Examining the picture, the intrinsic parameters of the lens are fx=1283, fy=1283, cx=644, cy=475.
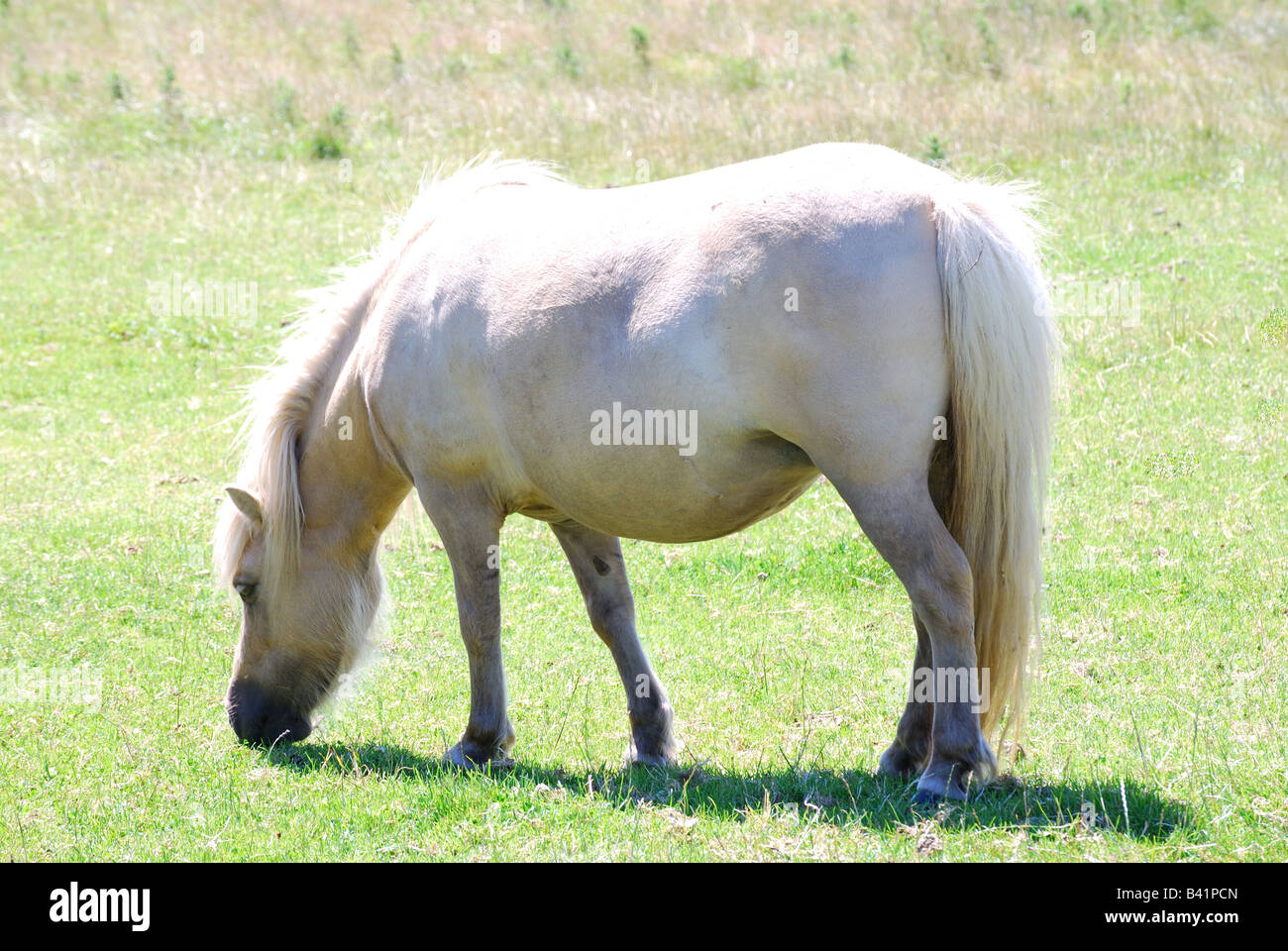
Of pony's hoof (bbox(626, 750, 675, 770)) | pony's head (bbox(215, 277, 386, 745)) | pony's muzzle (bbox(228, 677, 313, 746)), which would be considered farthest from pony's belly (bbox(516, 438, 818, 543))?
pony's muzzle (bbox(228, 677, 313, 746))

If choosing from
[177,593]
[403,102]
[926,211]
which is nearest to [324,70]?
[403,102]

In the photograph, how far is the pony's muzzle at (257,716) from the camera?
19.6 ft

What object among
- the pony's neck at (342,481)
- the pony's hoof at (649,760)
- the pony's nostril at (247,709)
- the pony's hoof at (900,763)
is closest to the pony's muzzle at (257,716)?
the pony's nostril at (247,709)

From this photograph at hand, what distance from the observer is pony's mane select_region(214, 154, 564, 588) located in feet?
19.3

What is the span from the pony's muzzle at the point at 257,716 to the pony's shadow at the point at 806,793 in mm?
103

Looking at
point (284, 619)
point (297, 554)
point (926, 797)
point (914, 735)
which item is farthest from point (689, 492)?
point (284, 619)

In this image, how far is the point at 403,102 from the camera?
19922 mm

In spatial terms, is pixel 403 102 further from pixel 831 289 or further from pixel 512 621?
pixel 831 289

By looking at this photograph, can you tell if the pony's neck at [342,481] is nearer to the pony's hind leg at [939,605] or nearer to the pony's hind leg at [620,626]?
the pony's hind leg at [620,626]

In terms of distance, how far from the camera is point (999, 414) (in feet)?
14.5

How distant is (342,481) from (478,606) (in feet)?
3.20

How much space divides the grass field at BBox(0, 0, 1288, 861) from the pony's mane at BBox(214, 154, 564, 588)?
67 centimetres

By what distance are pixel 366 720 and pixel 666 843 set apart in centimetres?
255

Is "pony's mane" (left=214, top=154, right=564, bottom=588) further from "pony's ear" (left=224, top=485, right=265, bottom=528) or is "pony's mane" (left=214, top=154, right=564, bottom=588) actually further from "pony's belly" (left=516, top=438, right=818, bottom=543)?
"pony's belly" (left=516, top=438, right=818, bottom=543)
